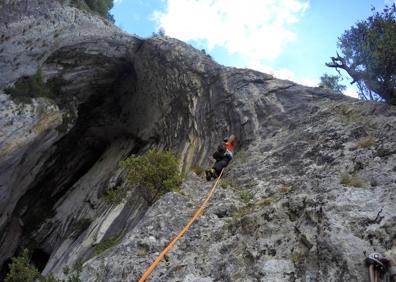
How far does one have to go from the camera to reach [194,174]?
1569 centimetres

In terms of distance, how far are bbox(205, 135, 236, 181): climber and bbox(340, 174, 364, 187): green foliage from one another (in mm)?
5483

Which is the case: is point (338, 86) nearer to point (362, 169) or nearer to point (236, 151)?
point (236, 151)

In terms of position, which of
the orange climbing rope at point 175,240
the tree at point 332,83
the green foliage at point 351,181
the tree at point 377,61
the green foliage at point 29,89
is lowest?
the orange climbing rope at point 175,240

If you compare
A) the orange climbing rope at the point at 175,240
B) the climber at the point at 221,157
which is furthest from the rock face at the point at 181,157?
the climber at the point at 221,157

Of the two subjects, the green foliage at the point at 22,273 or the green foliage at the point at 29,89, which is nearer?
the green foliage at the point at 22,273

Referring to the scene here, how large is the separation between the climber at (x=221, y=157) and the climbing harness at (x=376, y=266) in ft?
26.8

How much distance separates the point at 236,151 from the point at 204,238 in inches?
303

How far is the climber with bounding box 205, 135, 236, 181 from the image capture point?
14.4 m

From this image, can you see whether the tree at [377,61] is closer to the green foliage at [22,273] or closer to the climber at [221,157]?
the climber at [221,157]

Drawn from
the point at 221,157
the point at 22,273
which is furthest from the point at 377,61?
the point at 22,273

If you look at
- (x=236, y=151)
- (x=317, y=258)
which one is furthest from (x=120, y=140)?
(x=317, y=258)

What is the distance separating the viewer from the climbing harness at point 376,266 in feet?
20.7

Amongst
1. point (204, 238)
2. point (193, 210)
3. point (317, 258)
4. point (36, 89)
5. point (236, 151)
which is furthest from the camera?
point (36, 89)

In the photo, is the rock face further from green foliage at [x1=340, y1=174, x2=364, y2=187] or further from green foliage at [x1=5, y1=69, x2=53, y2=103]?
green foliage at [x1=5, y1=69, x2=53, y2=103]
